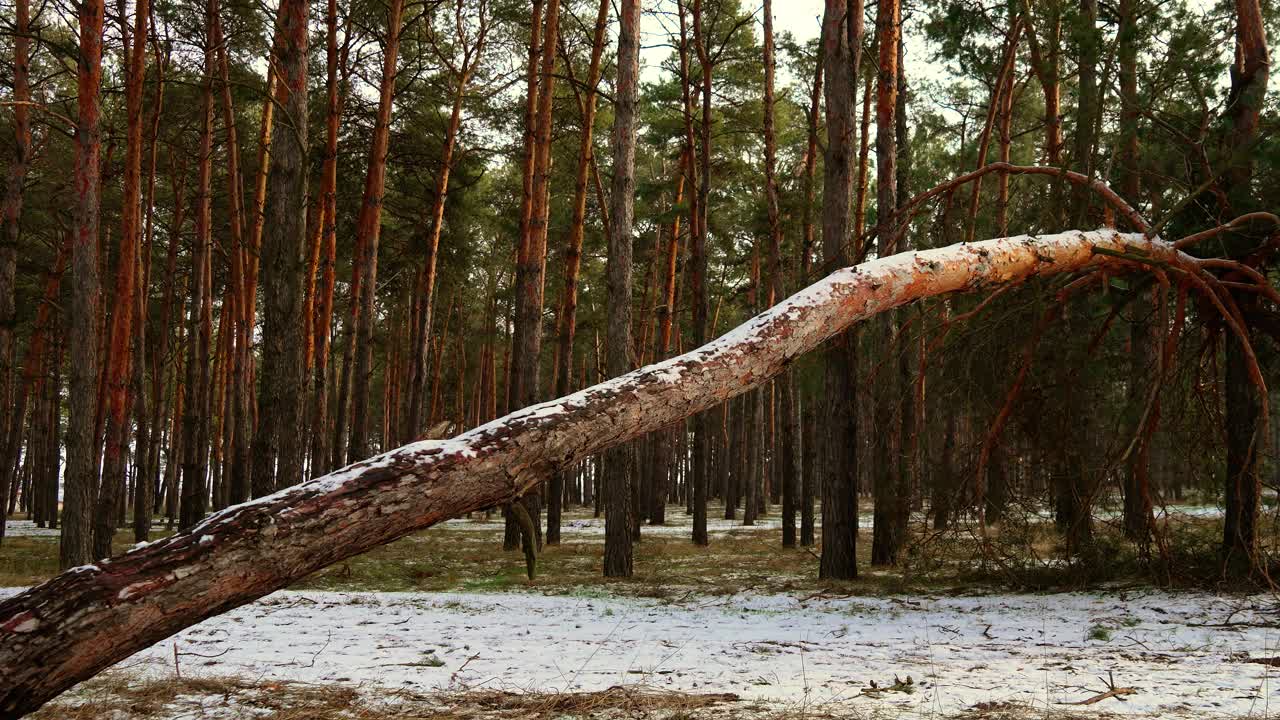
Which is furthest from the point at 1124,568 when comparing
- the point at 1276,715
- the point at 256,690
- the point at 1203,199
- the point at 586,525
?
the point at 586,525

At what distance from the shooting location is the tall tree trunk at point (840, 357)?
33.4ft

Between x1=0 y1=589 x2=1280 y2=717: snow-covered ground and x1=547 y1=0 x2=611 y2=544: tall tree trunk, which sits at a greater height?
x1=547 y1=0 x2=611 y2=544: tall tree trunk

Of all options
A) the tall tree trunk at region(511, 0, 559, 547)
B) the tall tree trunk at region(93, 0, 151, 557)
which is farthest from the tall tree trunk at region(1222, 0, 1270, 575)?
the tall tree trunk at region(93, 0, 151, 557)

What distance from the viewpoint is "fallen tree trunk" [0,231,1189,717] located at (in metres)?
2.58

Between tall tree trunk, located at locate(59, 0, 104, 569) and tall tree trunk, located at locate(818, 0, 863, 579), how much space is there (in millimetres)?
9060

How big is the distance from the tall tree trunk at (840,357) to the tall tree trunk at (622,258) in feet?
8.42

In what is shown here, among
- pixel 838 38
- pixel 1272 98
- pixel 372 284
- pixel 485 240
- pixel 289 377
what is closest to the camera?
pixel 1272 98

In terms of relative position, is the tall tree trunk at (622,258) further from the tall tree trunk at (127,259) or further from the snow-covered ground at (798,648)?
the tall tree trunk at (127,259)

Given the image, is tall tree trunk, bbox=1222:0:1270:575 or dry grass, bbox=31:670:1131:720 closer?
dry grass, bbox=31:670:1131:720

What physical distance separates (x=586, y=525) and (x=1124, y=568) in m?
16.1

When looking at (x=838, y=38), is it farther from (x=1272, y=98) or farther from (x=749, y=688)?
(x=749, y=688)

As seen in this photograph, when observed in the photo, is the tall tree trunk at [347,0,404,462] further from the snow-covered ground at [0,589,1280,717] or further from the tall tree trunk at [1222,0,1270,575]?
the tall tree trunk at [1222,0,1270,575]

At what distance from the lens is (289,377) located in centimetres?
999

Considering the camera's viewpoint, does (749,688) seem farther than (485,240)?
No
